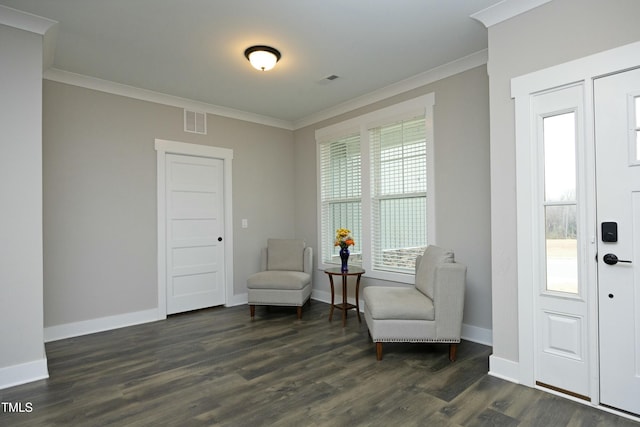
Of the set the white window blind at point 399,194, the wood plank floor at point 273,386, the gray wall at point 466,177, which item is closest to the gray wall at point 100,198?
the wood plank floor at point 273,386

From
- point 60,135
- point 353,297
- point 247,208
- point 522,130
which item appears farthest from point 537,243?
point 60,135

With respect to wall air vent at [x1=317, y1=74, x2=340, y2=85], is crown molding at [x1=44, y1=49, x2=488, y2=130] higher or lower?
lower

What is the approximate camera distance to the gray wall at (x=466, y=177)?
3.31m

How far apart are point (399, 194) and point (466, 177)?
0.83 metres

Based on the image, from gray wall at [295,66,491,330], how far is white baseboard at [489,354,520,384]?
0.71 meters

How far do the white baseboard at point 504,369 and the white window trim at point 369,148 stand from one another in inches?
52.3

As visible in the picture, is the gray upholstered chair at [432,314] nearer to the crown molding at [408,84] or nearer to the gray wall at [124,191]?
the gray wall at [124,191]

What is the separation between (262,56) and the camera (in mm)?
3107

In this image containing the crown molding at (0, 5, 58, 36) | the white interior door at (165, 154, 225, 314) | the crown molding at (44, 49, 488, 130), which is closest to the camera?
the crown molding at (0, 5, 58, 36)

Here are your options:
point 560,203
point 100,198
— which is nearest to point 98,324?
point 100,198

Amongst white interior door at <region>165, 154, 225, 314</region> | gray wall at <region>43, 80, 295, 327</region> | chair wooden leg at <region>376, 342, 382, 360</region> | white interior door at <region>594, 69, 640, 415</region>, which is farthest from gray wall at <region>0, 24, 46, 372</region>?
white interior door at <region>594, 69, 640, 415</region>

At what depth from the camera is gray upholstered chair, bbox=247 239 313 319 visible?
4.16 meters

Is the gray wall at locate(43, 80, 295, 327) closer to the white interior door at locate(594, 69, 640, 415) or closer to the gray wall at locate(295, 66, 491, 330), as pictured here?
the gray wall at locate(295, 66, 491, 330)

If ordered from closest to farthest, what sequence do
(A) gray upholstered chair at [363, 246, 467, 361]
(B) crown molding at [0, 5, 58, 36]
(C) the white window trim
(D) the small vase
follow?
(B) crown molding at [0, 5, 58, 36], (A) gray upholstered chair at [363, 246, 467, 361], (C) the white window trim, (D) the small vase
